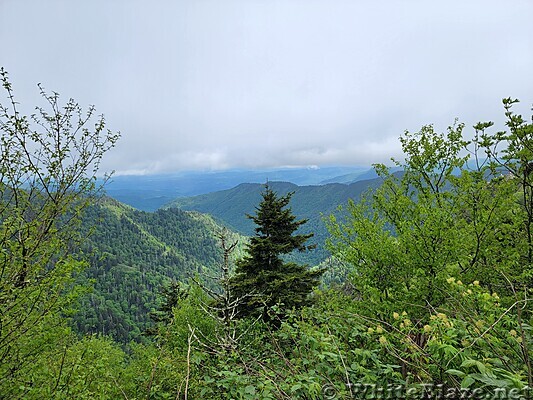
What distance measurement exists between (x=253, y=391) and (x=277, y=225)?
623 inches

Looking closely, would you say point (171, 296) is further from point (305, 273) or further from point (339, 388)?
point (339, 388)

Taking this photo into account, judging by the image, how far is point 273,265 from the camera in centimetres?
1759

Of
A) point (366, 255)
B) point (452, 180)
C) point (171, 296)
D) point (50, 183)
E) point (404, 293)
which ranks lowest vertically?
point (171, 296)

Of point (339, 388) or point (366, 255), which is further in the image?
point (366, 255)

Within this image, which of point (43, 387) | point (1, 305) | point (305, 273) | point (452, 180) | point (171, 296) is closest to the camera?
point (1, 305)

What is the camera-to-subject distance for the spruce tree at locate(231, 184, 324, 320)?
16.1 meters

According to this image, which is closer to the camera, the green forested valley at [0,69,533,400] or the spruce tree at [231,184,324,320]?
the green forested valley at [0,69,533,400]

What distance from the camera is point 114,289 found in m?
154

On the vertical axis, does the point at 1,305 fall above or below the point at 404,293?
above

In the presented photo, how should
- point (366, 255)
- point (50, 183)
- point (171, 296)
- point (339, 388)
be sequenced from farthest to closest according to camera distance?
point (171, 296), point (366, 255), point (50, 183), point (339, 388)

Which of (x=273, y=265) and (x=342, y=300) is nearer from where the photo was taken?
(x=342, y=300)

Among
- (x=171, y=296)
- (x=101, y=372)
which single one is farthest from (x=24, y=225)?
(x=171, y=296)

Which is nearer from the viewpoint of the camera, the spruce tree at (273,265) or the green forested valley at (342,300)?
the green forested valley at (342,300)

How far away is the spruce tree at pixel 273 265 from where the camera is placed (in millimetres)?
16078
